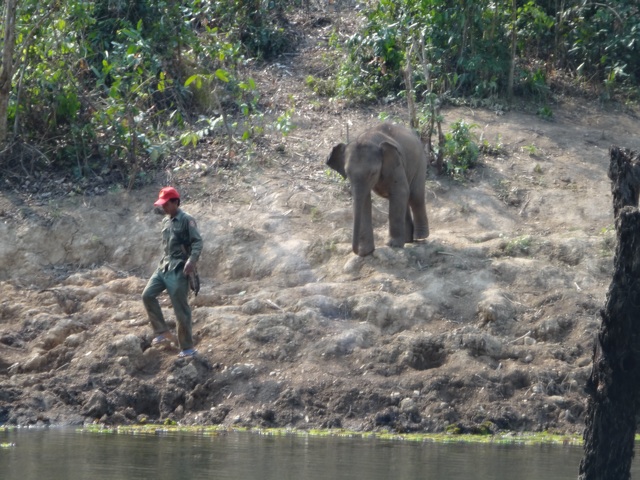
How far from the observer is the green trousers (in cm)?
1046

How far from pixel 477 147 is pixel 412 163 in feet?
6.36

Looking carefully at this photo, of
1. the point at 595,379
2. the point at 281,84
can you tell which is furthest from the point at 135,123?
the point at 595,379

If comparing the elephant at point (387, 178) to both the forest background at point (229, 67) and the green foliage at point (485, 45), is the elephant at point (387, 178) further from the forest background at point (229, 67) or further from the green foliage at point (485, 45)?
the green foliage at point (485, 45)

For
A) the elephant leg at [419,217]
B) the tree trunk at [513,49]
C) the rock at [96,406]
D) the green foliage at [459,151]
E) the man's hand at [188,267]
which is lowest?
the rock at [96,406]

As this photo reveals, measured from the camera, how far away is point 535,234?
500 inches

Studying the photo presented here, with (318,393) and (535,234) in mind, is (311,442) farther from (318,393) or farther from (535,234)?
(535,234)

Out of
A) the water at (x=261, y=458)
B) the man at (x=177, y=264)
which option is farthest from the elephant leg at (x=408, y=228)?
the water at (x=261, y=458)

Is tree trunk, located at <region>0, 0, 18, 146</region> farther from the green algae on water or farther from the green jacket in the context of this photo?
the green algae on water

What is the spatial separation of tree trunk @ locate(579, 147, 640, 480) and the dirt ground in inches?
122

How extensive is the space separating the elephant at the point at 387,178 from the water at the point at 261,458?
3019 mm

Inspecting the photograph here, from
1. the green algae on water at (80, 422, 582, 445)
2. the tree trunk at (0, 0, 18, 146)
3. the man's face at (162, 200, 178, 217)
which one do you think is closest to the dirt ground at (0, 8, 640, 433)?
the green algae on water at (80, 422, 582, 445)

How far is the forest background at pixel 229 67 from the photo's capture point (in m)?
14.0

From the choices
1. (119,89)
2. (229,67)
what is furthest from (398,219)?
(229,67)

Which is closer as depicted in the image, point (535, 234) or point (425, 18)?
point (535, 234)
